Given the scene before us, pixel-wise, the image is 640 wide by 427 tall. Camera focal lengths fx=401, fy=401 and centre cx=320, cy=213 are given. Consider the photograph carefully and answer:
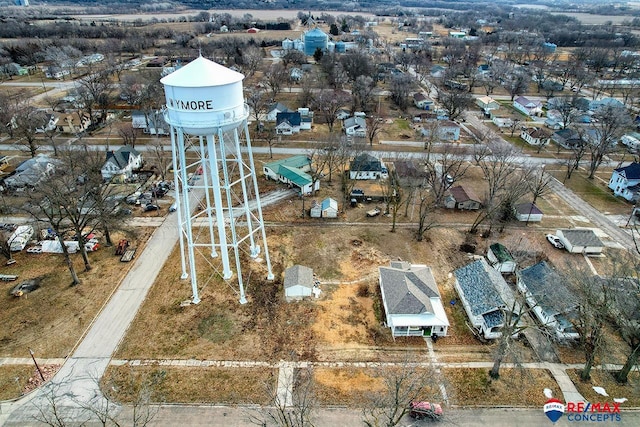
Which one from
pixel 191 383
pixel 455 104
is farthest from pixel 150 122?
pixel 455 104

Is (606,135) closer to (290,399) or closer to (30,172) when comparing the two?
(290,399)

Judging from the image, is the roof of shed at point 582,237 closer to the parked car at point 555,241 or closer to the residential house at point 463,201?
the parked car at point 555,241

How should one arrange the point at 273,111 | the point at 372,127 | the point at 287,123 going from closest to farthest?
1. the point at 372,127
2. the point at 287,123
3. the point at 273,111

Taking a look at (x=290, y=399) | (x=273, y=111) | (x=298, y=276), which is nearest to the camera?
(x=290, y=399)

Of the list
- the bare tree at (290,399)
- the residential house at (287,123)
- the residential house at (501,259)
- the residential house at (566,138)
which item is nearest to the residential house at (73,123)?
the residential house at (287,123)

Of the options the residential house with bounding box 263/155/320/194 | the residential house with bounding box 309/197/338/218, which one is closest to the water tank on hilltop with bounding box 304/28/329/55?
the residential house with bounding box 263/155/320/194

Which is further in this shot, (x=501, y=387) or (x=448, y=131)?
(x=448, y=131)

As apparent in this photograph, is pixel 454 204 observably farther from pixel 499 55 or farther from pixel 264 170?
pixel 499 55
